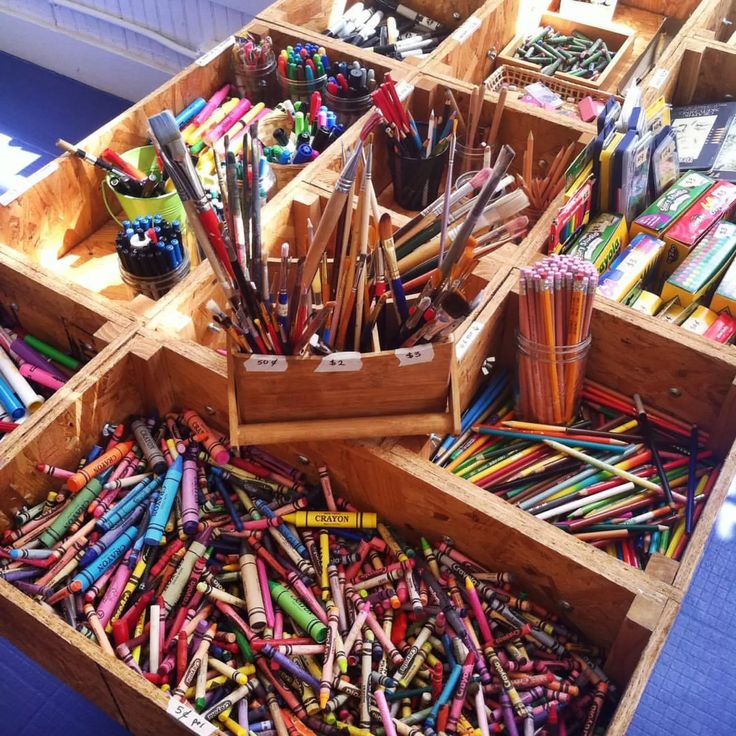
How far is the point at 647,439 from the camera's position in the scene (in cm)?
130

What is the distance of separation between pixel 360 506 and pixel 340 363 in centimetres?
28

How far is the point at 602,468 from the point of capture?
1250 millimetres

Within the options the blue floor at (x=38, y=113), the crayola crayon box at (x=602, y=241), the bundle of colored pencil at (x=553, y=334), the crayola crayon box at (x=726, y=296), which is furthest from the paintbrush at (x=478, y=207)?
the blue floor at (x=38, y=113)

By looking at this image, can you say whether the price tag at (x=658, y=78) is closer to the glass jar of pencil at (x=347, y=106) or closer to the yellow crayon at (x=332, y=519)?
the glass jar of pencil at (x=347, y=106)

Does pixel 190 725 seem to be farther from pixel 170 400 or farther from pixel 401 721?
pixel 170 400

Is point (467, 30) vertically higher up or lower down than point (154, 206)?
higher up

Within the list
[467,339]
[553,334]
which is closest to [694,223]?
[553,334]

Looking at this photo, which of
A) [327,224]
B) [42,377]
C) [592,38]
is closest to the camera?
[327,224]

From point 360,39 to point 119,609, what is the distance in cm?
154

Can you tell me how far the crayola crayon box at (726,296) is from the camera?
4.45 ft

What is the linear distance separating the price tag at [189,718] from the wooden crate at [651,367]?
16.8 inches

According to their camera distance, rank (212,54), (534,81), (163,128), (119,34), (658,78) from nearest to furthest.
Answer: (163,128)
(658,78)
(212,54)
(534,81)
(119,34)

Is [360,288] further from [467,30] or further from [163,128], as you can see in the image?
[467,30]

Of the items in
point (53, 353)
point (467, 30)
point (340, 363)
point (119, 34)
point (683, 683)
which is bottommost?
point (683, 683)
